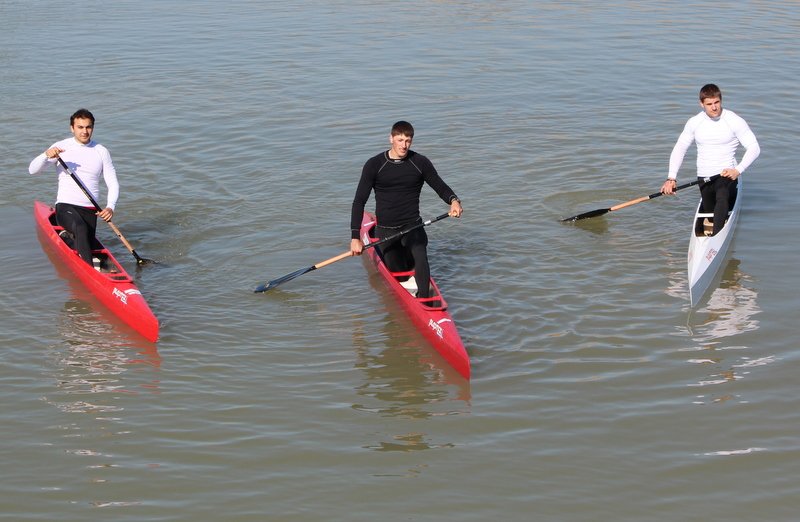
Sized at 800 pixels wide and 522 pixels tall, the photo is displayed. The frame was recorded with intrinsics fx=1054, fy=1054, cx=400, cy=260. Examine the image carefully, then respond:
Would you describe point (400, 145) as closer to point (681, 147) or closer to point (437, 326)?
point (437, 326)

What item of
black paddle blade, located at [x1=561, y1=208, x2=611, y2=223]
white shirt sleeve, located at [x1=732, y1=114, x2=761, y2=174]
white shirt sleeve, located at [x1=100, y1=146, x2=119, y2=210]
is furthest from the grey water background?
white shirt sleeve, located at [x1=732, y1=114, x2=761, y2=174]

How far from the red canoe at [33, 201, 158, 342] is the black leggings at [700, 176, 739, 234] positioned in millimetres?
6982

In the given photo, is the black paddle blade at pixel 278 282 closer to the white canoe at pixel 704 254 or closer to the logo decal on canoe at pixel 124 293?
the logo decal on canoe at pixel 124 293

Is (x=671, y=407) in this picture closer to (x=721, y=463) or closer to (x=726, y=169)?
(x=721, y=463)

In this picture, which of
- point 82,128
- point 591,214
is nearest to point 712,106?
point 591,214

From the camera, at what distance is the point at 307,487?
28.2 ft

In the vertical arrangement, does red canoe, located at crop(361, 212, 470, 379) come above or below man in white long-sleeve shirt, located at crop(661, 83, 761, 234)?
below

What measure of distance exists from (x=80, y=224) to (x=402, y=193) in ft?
13.4

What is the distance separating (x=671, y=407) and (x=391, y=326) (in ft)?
11.3

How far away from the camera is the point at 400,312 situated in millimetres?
12234

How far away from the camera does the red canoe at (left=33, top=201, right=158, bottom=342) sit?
11492 millimetres

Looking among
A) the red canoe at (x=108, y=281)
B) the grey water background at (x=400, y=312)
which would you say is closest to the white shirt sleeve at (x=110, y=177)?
the red canoe at (x=108, y=281)

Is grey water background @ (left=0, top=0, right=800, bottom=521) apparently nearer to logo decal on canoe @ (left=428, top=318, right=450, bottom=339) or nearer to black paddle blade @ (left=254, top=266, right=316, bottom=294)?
black paddle blade @ (left=254, top=266, right=316, bottom=294)

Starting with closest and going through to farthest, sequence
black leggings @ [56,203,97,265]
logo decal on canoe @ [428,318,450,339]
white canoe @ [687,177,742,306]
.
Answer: logo decal on canoe @ [428,318,450,339] < white canoe @ [687,177,742,306] < black leggings @ [56,203,97,265]
